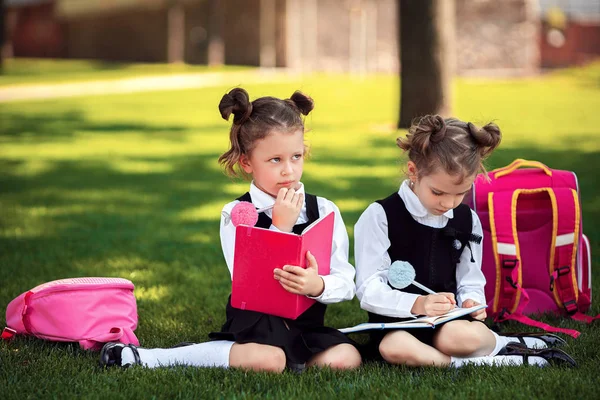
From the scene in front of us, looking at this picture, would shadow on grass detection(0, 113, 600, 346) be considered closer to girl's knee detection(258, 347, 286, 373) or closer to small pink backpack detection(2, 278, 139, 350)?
small pink backpack detection(2, 278, 139, 350)

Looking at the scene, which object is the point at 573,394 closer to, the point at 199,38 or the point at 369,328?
the point at 369,328

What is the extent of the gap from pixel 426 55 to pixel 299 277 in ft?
23.5

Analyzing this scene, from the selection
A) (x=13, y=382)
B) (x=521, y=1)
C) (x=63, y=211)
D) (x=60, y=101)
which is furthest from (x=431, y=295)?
(x=521, y=1)

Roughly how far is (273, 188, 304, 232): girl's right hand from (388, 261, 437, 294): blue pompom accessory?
457 millimetres

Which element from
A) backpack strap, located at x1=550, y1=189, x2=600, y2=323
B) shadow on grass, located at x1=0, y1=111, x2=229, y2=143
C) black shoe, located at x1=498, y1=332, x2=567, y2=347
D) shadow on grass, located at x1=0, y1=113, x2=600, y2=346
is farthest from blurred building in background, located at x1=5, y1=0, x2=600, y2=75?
black shoe, located at x1=498, y1=332, x2=567, y2=347

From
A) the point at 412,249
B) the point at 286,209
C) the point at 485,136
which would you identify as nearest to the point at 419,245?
the point at 412,249

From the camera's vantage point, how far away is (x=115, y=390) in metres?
2.83

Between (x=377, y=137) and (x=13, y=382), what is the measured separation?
776 cm

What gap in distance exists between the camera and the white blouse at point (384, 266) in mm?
3172

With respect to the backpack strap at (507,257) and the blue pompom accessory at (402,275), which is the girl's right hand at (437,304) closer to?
the blue pompom accessory at (402,275)

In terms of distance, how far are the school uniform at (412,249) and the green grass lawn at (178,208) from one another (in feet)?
1.05

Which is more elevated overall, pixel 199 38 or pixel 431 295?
pixel 199 38

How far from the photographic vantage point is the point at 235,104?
3.14 metres

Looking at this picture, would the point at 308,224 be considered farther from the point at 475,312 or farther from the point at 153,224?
the point at 153,224
